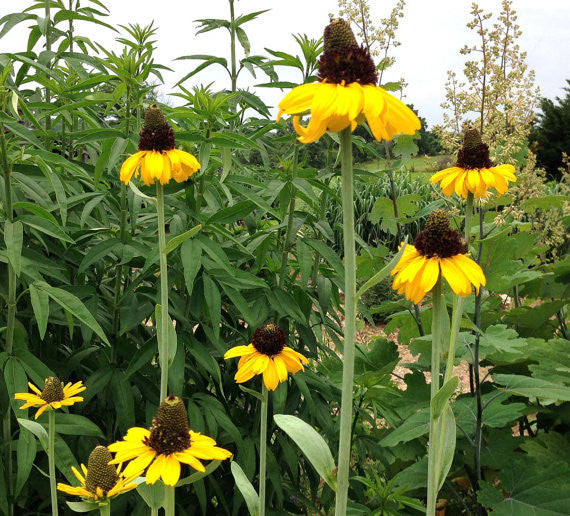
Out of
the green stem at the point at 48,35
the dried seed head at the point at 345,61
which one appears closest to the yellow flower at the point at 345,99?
the dried seed head at the point at 345,61

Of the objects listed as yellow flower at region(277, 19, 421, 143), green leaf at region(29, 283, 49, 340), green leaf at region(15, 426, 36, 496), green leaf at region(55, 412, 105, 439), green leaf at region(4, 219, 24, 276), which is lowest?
green leaf at region(15, 426, 36, 496)

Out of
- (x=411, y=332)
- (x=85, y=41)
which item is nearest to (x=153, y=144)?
(x=85, y=41)

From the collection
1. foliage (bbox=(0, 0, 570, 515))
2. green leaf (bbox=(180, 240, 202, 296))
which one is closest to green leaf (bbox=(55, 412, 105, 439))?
foliage (bbox=(0, 0, 570, 515))

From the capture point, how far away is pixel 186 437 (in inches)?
35.9

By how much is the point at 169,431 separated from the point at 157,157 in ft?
1.85

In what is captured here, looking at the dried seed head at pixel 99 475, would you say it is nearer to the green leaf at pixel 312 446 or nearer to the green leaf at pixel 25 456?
the green leaf at pixel 312 446

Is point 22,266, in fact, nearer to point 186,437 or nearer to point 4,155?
point 4,155

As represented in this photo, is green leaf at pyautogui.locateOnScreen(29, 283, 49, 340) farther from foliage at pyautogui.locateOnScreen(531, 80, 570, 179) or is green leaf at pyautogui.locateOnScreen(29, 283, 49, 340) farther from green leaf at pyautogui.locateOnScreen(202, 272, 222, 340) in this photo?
foliage at pyautogui.locateOnScreen(531, 80, 570, 179)

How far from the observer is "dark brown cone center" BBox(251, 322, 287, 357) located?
1.30 m

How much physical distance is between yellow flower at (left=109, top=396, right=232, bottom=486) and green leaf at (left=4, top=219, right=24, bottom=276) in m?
0.69

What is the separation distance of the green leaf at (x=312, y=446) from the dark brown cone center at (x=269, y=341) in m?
0.40

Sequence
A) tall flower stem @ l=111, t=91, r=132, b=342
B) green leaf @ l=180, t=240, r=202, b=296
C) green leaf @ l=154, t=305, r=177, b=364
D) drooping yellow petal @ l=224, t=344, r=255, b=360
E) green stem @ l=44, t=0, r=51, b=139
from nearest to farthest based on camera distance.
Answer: green leaf @ l=154, t=305, r=177, b=364 < drooping yellow petal @ l=224, t=344, r=255, b=360 < green leaf @ l=180, t=240, r=202, b=296 < tall flower stem @ l=111, t=91, r=132, b=342 < green stem @ l=44, t=0, r=51, b=139

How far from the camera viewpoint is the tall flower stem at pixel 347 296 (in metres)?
0.75

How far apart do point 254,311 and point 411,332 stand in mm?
846
